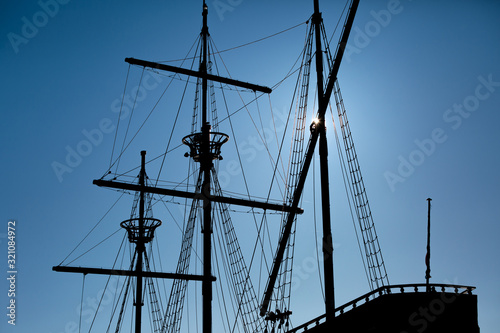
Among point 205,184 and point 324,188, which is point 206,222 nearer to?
point 205,184

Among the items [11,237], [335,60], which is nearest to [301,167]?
[335,60]

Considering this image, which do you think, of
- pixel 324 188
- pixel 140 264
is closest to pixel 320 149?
pixel 324 188

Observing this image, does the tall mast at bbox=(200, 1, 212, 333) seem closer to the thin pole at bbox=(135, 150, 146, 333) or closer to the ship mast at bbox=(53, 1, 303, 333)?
the ship mast at bbox=(53, 1, 303, 333)

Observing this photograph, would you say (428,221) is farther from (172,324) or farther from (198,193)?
(172,324)

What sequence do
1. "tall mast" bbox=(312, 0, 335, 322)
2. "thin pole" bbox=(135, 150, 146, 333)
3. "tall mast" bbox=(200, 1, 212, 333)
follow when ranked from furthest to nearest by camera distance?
"thin pole" bbox=(135, 150, 146, 333) < "tall mast" bbox=(200, 1, 212, 333) < "tall mast" bbox=(312, 0, 335, 322)

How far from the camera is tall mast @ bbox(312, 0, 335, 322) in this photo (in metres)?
19.3

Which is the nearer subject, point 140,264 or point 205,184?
point 205,184

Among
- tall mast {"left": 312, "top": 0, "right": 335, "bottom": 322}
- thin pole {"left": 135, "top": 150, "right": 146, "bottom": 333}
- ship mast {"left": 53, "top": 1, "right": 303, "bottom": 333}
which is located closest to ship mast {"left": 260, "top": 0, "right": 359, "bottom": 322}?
tall mast {"left": 312, "top": 0, "right": 335, "bottom": 322}

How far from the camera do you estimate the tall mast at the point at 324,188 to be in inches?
761

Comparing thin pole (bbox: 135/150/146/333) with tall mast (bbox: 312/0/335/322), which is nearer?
tall mast (bbox: 312/0/335/322)

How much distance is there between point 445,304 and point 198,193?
15.2m

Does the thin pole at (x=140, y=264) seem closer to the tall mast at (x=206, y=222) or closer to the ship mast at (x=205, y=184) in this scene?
the ship mast at (x=205, y=184)

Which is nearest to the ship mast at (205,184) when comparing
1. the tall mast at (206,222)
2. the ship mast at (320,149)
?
the tall mast at (206,222)

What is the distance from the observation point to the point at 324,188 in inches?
808
